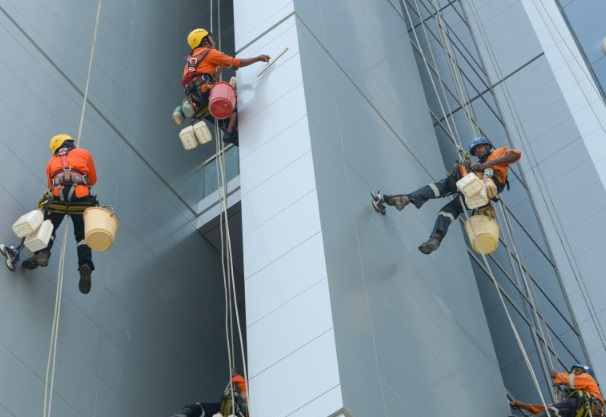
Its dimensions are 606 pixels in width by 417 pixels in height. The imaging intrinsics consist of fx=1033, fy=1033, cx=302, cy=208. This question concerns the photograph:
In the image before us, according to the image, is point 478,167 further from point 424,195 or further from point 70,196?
point 70,196

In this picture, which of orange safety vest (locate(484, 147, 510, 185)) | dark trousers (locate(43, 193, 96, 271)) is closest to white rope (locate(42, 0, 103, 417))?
dark trousers (locate(43, 193, 96, 271))

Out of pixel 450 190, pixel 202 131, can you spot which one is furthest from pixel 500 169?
pixel 202 131

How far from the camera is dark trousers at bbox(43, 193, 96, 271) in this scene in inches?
382

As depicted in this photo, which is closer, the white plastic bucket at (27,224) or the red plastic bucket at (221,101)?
the white plastic bucket at (27,224)

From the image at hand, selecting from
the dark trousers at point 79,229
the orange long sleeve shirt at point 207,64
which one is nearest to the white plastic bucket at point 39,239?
the dark trousers at point 79,229

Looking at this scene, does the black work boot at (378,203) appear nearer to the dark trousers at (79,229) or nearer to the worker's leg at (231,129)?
the worker's leg at (231,129)

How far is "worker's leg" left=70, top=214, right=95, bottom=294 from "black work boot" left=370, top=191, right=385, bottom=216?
9.62ft

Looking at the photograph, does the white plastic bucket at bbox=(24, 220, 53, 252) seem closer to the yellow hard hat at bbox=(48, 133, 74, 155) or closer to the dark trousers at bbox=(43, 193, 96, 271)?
the dark trousers at bbox=(43, 193, 96, 271)

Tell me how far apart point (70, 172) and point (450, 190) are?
162 inches

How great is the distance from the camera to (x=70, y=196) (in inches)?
380

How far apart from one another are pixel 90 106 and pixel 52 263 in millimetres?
2401

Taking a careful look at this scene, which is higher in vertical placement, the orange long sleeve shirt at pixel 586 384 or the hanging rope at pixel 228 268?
the hanging rope at pixel 228 268

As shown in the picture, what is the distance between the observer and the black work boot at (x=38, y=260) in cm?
947

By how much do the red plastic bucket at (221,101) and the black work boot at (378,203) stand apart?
1.84 metres
